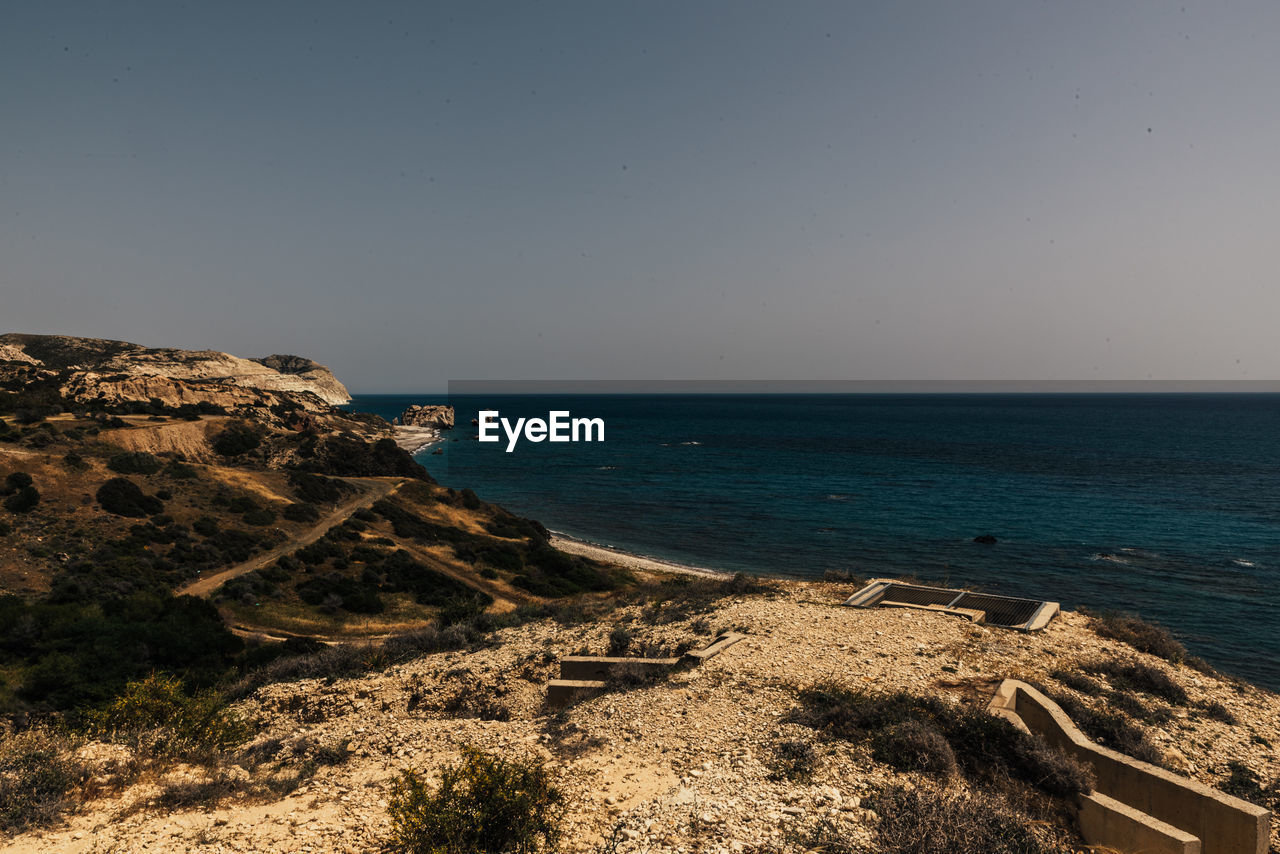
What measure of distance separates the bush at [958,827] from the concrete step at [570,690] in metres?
7.37

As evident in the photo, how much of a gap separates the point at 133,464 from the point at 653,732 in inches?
1708

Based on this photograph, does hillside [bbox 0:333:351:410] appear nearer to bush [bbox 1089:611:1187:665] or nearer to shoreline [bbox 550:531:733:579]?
shoreline [bbox 550:531:733:579]

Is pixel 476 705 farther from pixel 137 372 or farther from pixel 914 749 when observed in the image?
pixel 137 372

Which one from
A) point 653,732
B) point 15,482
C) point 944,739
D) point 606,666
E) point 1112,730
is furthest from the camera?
point 15,482

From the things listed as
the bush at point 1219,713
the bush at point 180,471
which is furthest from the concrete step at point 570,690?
the bush at point 180,471

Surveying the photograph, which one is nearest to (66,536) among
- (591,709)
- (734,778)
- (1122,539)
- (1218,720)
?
(591,709)

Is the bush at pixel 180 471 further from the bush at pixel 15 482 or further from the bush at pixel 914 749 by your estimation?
the bush at pixel 914 749

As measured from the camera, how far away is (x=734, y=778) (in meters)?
9.86

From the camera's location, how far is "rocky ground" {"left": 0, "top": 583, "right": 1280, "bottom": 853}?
8.52 m

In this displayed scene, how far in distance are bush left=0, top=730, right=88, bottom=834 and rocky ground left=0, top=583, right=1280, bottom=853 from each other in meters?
0.37

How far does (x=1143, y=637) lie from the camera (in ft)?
55.5

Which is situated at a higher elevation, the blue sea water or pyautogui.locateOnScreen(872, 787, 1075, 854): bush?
pyautogui.locateOnScreen(872, 787, 1075, 854): bush

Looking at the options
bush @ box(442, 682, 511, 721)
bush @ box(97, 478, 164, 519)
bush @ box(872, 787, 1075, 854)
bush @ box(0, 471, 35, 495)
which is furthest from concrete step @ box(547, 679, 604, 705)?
bush @ box(0, 471, 35, 495)

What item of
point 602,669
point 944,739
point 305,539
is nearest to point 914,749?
point 944,739
